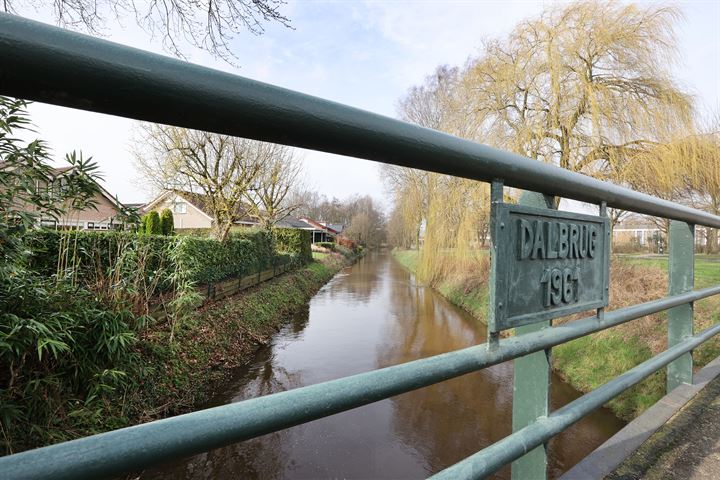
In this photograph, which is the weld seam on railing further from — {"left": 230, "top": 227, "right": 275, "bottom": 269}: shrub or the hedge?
{"left": 230, "top": 227, "right": 275, "bottom": 269}: shrub

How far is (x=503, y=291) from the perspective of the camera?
0.97 m

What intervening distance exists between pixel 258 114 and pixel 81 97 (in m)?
0.22

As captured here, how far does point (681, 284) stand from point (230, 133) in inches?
104

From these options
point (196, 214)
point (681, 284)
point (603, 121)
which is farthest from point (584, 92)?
point (196, 214)

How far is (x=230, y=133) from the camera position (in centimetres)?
63

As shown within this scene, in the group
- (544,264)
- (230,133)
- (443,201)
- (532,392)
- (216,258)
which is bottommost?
(216,258)

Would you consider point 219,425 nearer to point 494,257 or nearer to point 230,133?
point 230,133

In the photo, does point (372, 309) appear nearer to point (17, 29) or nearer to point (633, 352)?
point (633, 352)

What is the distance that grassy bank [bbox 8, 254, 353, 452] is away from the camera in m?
3.84

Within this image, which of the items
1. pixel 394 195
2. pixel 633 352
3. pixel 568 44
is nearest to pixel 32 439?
pixel 633 352

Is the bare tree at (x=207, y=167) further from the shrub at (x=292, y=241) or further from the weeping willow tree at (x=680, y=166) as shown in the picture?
the weeping willow tree at (x=680, y=166)

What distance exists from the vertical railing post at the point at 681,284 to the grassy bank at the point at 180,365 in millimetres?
4557

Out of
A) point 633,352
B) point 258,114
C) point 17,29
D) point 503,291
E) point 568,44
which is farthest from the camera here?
point 568,44

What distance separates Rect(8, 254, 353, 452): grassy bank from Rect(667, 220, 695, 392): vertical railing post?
456 cm
